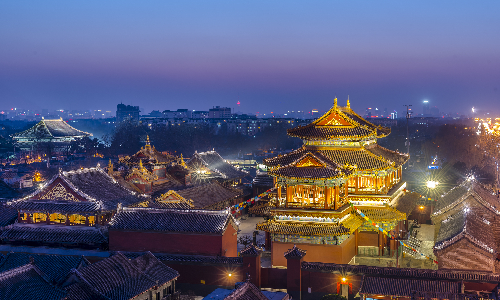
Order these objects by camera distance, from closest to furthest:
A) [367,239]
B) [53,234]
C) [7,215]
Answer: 1. [367,239]
2. [53,234]
3. [7,215]

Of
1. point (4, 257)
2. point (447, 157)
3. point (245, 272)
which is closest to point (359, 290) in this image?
point (245, 272)

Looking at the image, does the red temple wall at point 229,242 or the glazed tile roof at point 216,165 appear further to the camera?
the glazed tile roof at point 216,165

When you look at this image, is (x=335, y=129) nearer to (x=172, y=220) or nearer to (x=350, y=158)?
(x=350, y=158)

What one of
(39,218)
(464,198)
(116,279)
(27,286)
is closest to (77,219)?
(39,218)

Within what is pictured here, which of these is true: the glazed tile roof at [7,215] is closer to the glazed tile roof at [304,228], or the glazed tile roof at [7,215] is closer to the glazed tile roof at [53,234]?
the glazed tile roof at [53,234]

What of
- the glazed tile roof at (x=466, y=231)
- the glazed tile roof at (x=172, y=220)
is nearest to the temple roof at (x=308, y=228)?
the glazed tile roof at (x=172, y=220)

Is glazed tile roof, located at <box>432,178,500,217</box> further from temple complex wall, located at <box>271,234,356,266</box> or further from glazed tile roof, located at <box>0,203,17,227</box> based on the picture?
glazed tile roof, located at <box>0,203,17,227</box>

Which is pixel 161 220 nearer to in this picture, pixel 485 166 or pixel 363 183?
pixel 363 183
